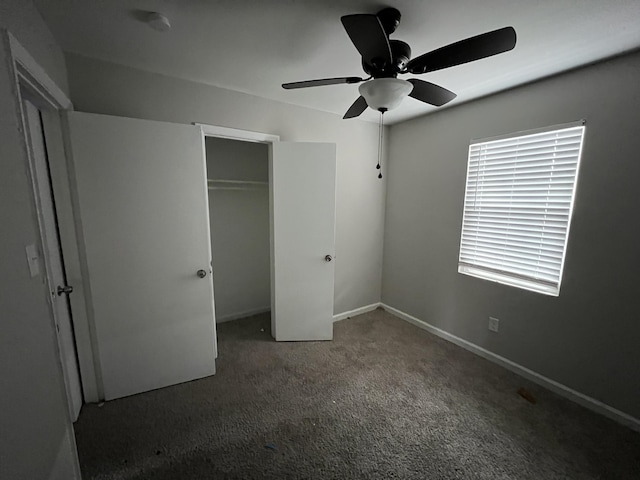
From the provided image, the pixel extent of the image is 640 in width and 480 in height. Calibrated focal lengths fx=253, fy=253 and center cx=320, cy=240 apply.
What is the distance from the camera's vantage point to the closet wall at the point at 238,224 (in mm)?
2961

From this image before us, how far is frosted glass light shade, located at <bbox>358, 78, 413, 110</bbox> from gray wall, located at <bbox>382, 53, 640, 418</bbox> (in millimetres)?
1452

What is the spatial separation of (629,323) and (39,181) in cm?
380

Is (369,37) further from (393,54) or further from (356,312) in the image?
(356,312)

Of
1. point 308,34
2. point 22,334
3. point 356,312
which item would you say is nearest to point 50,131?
point 22,334

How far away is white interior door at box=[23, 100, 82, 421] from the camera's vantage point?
145 centimetres

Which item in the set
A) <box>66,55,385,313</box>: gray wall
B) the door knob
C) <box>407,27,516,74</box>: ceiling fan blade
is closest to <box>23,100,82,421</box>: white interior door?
the door knob

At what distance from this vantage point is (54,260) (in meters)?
1.60

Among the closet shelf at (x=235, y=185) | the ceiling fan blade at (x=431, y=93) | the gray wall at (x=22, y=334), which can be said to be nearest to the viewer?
the gray wall at (x=22, y=334)

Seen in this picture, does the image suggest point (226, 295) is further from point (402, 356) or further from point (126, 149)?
point (402, 356)

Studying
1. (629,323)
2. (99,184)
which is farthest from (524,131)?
(99,184)

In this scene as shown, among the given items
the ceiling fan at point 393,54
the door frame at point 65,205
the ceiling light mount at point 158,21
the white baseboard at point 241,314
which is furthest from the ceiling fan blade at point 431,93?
the white baseboard at point 241,314

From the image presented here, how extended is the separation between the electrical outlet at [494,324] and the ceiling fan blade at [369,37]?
2.32 m

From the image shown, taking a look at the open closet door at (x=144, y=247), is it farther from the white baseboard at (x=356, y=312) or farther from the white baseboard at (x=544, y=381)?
the white baseboard at (x=544, y=381)

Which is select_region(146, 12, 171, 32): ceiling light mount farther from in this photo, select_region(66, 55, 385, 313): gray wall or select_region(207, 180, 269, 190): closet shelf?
select_region(207, 180, 269, 190): closet shelf
